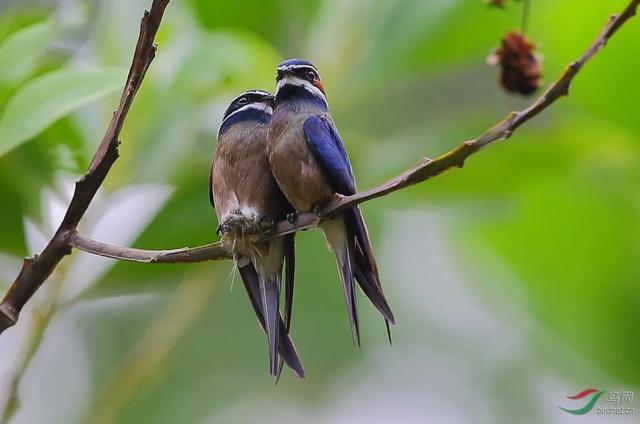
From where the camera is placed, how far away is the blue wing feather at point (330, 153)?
1830 mm

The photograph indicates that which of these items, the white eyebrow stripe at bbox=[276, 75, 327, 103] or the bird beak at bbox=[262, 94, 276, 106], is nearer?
the white eyebrow stripe at bbox=[276, 75, 327, 103]

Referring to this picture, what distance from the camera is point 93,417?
6.47 ft

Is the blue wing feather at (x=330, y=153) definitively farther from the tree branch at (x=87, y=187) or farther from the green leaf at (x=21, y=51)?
the tree branch at (x=87, y=187)

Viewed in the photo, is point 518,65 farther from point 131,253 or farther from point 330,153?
point 131,253

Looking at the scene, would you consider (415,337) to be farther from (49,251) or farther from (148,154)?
A: (49,251)

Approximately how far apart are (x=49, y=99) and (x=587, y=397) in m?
1.49

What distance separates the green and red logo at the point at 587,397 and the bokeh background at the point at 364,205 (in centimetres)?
2

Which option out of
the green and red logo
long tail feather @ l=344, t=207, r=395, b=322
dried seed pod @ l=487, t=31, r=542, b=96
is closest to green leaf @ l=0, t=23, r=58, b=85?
long tail feather @ l=344, t=207, r=395, b=322

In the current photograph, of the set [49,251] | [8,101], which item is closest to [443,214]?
[8,101]

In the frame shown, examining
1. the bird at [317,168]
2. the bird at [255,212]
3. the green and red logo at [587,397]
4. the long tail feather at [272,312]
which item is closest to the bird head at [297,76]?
the bird at [317,168]

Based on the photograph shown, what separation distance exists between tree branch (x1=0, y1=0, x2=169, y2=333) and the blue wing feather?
65 centimetres

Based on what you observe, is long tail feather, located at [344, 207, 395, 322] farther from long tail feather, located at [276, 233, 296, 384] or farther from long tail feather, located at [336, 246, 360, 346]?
long tail feather, located at [276, 233, 296, 384]

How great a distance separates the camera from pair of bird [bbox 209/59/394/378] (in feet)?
5.41

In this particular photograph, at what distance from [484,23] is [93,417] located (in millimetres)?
1423
